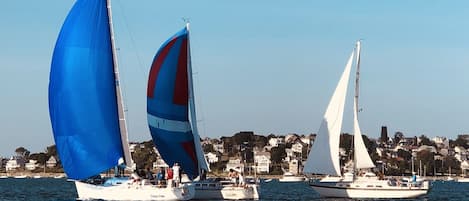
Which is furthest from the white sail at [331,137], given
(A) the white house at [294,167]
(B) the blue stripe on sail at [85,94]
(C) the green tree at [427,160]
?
(C) the green tree at [427,160]

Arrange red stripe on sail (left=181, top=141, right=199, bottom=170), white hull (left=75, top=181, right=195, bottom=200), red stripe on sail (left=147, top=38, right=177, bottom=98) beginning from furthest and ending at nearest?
red stripe on sail (left=181, top=141, right=199, bottom=170) < red stripe on sail (left=147, top=38, right=177, bottom=98) < white hull (left=75, top=181, right=195, bottom=200)

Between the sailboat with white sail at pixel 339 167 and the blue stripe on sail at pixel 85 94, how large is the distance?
16442 mm

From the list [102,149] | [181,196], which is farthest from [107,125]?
[181,196]

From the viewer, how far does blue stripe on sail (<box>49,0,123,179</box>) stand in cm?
4609

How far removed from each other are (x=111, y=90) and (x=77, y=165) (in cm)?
406

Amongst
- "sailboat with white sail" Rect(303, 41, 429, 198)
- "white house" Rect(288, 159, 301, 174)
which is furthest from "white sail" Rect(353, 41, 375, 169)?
"white house" Rect(288, 159, 301, 174)

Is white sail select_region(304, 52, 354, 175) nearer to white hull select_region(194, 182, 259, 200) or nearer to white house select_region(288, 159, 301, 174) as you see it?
white hull select_region(194, 182, 259, 200)

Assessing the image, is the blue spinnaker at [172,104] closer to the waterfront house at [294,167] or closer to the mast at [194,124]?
the mast at [194,124]

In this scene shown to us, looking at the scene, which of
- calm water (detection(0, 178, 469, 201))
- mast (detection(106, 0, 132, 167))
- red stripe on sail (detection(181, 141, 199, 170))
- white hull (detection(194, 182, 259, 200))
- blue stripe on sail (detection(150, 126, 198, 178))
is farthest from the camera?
calm water (detection(0, 178, 469, 201))

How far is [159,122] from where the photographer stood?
2025 inches

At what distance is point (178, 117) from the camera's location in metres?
51.7

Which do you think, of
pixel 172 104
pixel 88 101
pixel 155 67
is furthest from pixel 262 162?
pixel 88 101

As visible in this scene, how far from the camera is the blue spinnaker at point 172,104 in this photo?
50906 millimetres

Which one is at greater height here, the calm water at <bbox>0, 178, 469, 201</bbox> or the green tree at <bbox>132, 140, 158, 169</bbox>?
the green tree at <bbox>132, 140, 158, 169</bbox>
